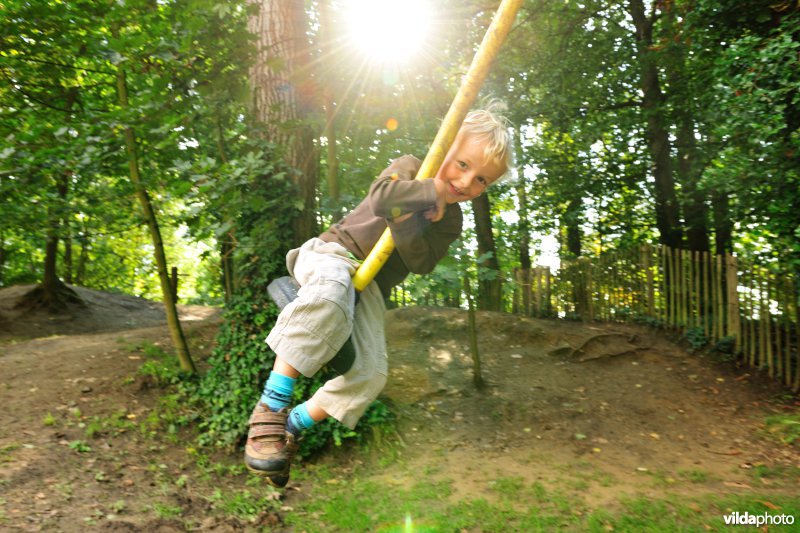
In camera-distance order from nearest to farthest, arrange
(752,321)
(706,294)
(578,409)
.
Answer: (578,409) → (752,321) → (706,294)

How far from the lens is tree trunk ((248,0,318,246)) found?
18.1ft

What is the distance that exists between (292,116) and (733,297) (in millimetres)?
7354

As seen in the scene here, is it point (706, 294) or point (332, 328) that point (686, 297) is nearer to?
point (706, 294)

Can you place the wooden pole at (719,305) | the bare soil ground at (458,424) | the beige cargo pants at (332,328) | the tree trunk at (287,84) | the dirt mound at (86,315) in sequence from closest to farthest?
1. the beige cargo pants at (332,328)
2. the bare soil ground at (458,424)
3. the tree trunk at (287,84)
4. the wooden pole at (719,305)
5. the dirt mound at (86,315)

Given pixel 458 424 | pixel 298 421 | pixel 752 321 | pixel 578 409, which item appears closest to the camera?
pixel 298 421

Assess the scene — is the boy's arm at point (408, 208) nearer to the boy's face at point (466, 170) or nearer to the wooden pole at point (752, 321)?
the boy's face at point (466, 170)

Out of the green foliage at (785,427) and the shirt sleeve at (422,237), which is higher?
the shirt sleeve at (422,237)

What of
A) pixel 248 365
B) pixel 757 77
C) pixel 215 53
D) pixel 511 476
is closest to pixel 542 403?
pixel 511 476

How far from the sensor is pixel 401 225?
243cm

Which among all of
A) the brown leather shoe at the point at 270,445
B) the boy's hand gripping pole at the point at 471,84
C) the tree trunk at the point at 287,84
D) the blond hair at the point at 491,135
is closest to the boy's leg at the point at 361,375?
the brown leather shoe at the point at 270,445

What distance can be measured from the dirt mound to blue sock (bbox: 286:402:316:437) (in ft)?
32.0

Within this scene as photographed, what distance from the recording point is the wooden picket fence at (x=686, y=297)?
8656 mm

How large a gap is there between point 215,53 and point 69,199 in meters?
2.33

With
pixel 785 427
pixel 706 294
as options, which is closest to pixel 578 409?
pixel 785 427
